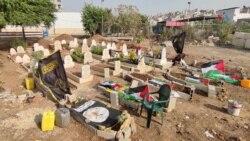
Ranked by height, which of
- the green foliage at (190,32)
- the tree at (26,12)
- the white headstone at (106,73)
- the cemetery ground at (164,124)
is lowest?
the cemetery ground at (164,124)

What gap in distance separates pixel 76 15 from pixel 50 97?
39.2 m

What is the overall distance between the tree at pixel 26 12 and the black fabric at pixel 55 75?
8.54 metres

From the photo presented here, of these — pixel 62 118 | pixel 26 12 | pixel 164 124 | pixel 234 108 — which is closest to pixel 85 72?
pixel 62 118

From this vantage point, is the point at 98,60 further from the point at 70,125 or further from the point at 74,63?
the point at 70,125

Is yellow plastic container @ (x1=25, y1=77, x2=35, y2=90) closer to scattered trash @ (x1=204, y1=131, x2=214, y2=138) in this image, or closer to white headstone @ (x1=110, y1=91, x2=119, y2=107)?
white headstone @ (x1=110, y1=91, x2=119, y2=107)

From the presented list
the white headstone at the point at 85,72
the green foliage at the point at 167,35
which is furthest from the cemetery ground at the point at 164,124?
the green foliage at the point at 167,35

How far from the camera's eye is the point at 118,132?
500cm

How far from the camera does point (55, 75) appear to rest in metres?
7.34

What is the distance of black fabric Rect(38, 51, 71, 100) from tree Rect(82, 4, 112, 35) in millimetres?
19248

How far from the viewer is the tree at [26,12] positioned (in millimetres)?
14023

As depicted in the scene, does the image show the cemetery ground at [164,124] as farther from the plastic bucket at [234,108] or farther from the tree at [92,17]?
the tree at [92,17]

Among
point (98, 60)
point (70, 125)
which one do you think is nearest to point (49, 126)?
point (70, 125)

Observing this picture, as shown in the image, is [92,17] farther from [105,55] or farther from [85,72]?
[85,72]

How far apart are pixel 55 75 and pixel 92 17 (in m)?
20.0
